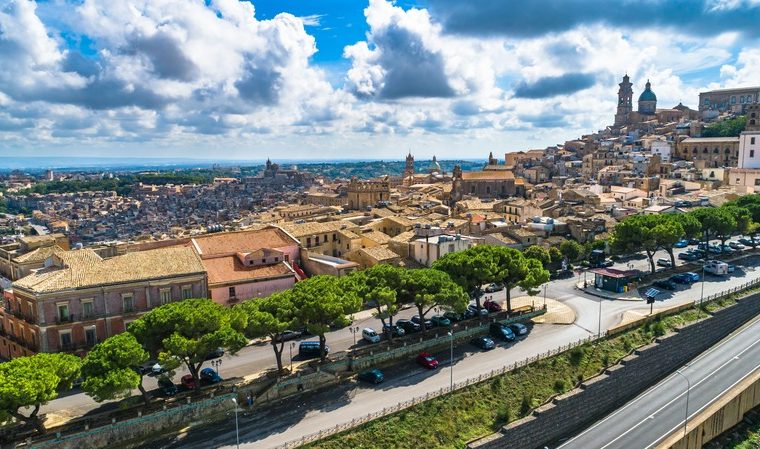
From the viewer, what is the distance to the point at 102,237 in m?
151

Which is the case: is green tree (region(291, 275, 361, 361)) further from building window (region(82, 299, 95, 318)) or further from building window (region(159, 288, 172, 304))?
building window (region(82, 299, 95, 318))

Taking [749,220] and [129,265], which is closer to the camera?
[129,265]

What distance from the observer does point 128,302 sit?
4356 cm

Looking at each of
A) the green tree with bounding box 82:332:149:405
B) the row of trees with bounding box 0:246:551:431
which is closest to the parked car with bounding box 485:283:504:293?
the row of trees with bounding box 0:246:551:431

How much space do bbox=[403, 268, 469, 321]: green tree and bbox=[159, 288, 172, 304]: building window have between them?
67.3ft

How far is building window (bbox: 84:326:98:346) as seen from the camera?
4181cm

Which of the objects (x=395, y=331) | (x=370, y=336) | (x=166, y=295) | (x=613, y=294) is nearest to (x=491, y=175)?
(x=613, y=294)

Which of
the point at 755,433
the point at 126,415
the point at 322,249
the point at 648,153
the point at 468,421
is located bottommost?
the point at 755,433

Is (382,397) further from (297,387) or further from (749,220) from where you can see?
(749,220)

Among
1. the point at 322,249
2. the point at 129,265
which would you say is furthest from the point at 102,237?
the point at 129,265

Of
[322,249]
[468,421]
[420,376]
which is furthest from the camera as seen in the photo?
[322,249]

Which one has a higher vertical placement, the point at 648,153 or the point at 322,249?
the point at 648,153

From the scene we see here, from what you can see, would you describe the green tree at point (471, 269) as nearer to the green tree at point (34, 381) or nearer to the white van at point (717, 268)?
the green tree at point (34, 381)

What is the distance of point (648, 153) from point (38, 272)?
163614 millimetres
